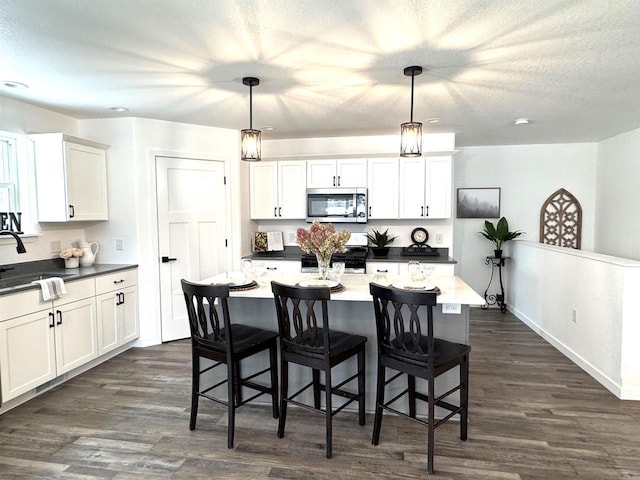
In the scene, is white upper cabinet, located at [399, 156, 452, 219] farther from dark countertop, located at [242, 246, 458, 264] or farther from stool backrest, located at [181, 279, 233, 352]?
stool backrest, located at [181, 279, 233, 352]

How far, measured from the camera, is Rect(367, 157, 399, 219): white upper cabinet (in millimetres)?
4758

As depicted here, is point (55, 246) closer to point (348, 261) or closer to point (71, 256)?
point (71, 256)

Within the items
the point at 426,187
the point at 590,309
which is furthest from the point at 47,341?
the point at 590,309

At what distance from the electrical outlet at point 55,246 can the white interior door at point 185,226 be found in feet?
3.10

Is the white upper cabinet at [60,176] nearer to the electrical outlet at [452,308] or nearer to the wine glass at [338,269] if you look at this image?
the wine glass at [338,269]

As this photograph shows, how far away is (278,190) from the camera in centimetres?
502

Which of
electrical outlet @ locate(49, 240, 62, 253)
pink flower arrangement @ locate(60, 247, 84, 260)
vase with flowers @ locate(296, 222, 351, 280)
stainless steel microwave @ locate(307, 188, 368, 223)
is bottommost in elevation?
Answer: pink flower arrangement @ locate(60, 247, 84, 260)

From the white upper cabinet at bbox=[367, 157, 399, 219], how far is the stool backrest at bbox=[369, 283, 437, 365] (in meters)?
2.57

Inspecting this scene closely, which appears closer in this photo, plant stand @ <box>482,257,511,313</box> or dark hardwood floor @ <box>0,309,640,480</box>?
dark hardwood floor @ <box>0,309,640,480</box>

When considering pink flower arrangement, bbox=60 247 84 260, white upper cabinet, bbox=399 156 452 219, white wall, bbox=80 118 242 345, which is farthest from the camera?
white upper cabinet, bbox=399 156 452 219

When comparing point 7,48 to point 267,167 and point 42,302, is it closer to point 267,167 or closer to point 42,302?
point 42,302

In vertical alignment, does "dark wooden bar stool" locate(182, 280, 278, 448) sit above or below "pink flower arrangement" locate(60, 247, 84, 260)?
below

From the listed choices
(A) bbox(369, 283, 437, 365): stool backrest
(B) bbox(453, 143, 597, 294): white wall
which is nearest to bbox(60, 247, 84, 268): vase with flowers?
(A) bbox(369, 283, 437, 365): stool backrest

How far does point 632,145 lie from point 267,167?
4.33 m
